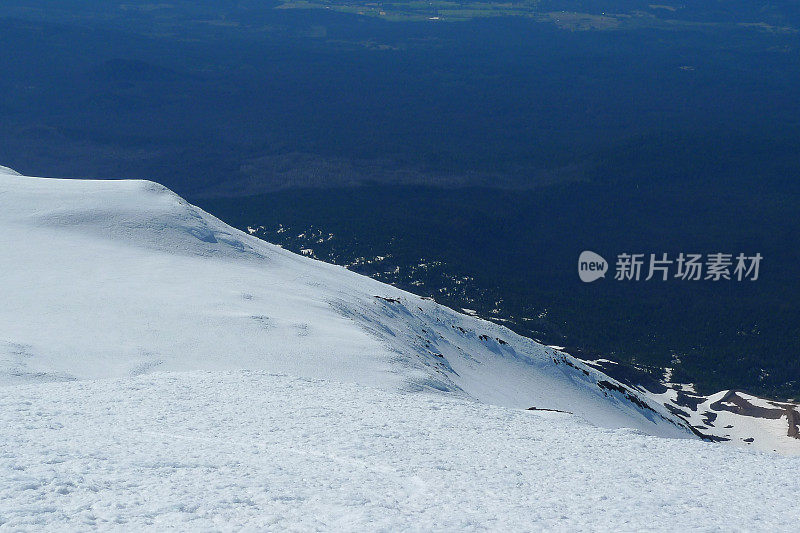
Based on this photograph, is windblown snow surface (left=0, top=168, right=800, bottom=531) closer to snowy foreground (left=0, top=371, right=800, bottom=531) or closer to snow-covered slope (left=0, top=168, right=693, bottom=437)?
snowy foreground (left=0, top=371, right=800, bottom=531)


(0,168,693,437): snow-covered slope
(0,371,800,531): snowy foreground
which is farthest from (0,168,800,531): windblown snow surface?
(0,168,693,437): snow-covered slope

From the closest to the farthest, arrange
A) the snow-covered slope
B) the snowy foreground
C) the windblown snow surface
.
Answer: the snowy foreground, the windblown snow surface, the snow-covered slope

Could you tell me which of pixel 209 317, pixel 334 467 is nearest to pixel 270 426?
pixel 334 467

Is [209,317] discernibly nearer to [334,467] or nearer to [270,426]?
[270,426]

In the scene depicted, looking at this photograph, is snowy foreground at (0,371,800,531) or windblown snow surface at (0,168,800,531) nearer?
snowy foreground at (0,371,800,531)

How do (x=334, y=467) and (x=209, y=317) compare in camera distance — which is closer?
(x=334, y=467)

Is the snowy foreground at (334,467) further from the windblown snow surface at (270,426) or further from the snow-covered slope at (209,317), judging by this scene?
the snow-covered slope at (209,317)
